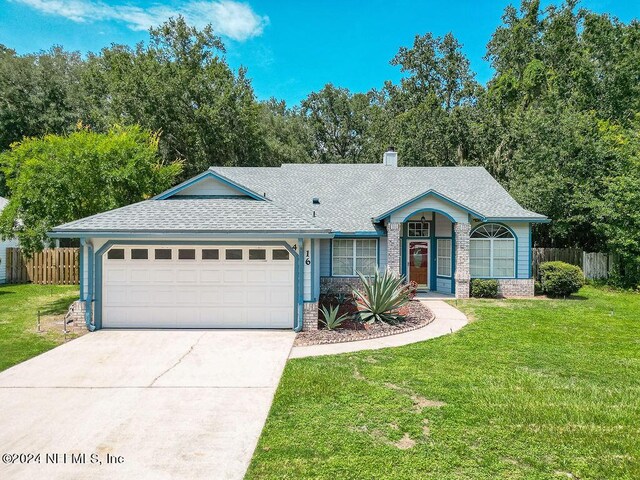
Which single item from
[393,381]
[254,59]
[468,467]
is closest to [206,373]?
[393,381]

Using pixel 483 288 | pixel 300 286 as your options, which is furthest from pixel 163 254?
pixel 483 288

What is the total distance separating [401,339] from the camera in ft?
31.4

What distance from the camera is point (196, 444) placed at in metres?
4.70

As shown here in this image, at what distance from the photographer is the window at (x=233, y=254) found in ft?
34.1

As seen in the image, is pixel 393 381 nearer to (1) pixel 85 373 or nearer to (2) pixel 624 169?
(1) pixel 85 373

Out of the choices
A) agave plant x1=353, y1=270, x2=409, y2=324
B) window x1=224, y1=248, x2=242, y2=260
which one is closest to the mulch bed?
agave plant x1=353, y1=270, x2=409, y2=324

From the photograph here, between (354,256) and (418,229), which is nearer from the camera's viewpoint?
(354,256)

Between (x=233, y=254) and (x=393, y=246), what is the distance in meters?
7.38

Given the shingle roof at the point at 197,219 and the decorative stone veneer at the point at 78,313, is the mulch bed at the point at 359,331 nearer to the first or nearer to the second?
the shingle roof at the point at 197,219

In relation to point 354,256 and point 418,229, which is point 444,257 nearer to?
point 418,229

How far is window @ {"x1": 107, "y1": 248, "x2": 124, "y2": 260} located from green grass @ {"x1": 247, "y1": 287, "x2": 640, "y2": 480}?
5788 millimetres

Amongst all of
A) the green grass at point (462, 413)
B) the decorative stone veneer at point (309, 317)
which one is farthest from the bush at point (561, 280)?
the decorative stone veneer at point (309, 317)

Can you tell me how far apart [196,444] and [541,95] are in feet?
109

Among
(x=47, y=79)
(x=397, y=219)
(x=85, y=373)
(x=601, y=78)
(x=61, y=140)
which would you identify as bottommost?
(x=85, y=373)
